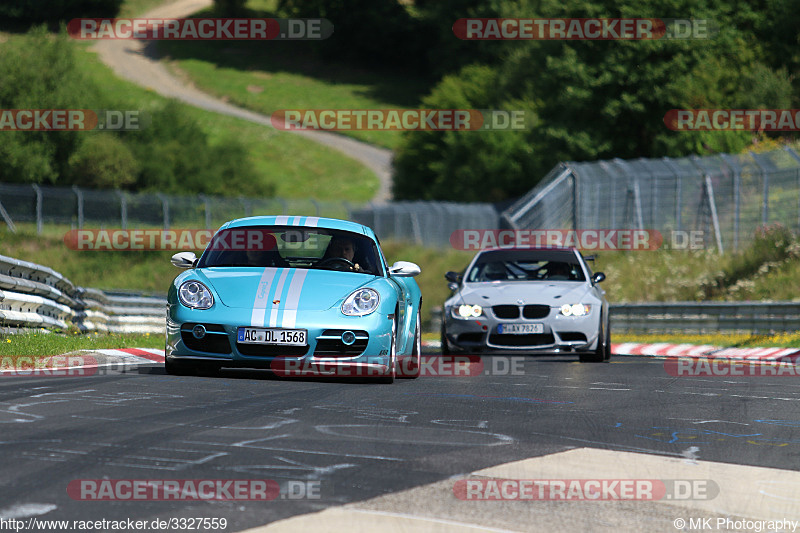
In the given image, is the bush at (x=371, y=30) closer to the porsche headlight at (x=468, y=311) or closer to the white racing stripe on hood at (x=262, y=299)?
the porsche headlight at (x=468, y=311)

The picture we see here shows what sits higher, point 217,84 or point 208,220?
point 217,84

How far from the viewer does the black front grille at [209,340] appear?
33.9 ft

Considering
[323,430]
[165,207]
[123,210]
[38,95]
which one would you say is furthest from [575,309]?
[38,95]

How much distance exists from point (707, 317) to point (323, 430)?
53.1 ft

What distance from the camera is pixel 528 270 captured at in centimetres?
1734

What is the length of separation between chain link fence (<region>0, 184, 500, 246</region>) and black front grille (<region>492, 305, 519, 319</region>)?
73.9 ft

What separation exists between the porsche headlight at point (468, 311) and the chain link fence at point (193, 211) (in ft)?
72.9

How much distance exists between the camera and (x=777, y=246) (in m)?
25.2

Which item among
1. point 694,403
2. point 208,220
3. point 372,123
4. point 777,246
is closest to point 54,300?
point 694,403

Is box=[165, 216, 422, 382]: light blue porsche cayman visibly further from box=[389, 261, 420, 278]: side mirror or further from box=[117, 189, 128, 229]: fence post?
box=[117, 189, 128, 229]: fence post

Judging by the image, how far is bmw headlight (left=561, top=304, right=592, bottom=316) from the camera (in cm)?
1534

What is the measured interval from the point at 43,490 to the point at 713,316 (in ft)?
60.1

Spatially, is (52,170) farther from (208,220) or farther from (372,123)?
(372,123)

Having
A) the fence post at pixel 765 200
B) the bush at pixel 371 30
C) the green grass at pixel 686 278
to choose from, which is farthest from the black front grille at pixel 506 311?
the bush at pixel 371 30
